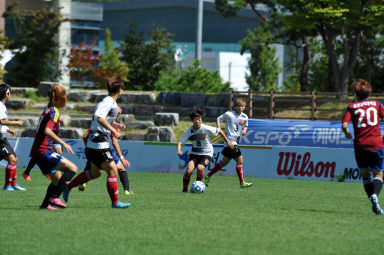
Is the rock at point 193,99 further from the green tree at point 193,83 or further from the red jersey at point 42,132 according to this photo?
the red jersey at point 42,132

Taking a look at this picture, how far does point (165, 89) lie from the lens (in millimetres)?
41250

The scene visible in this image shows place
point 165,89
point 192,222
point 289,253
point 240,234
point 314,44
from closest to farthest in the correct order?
point 289,253 < point 240,234 < point 192,222 < point 165,89 < point 314,44

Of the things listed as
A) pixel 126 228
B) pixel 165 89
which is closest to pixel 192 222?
pixel 126 228

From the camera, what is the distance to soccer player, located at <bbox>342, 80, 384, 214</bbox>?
9781 mm

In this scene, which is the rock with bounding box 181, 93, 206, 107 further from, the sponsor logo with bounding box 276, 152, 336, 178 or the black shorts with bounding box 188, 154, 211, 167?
the black shorts with bounding box 188, 154, 211, 167

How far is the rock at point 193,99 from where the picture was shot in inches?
1372

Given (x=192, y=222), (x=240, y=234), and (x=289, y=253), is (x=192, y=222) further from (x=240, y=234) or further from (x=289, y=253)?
(x=289, y=253)

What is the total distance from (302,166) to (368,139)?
11.6 metres

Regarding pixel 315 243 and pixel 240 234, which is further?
pixel 240 234

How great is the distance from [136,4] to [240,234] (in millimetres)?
75447

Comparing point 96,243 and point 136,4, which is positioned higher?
point 136,4

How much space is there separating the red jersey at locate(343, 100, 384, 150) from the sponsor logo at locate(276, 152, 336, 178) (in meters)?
Result: 11.4

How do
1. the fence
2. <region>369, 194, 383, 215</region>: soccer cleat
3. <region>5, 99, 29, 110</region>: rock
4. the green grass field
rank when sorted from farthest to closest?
<region>5, 99, 29, 110</region>: rock
the fence
<region>369, 194, 383, 215</region>: soccer cleat
the green grass field

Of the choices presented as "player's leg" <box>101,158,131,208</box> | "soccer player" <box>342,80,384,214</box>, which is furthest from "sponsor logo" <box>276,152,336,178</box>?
"player's leg" <box>101,158,131,208</box>
